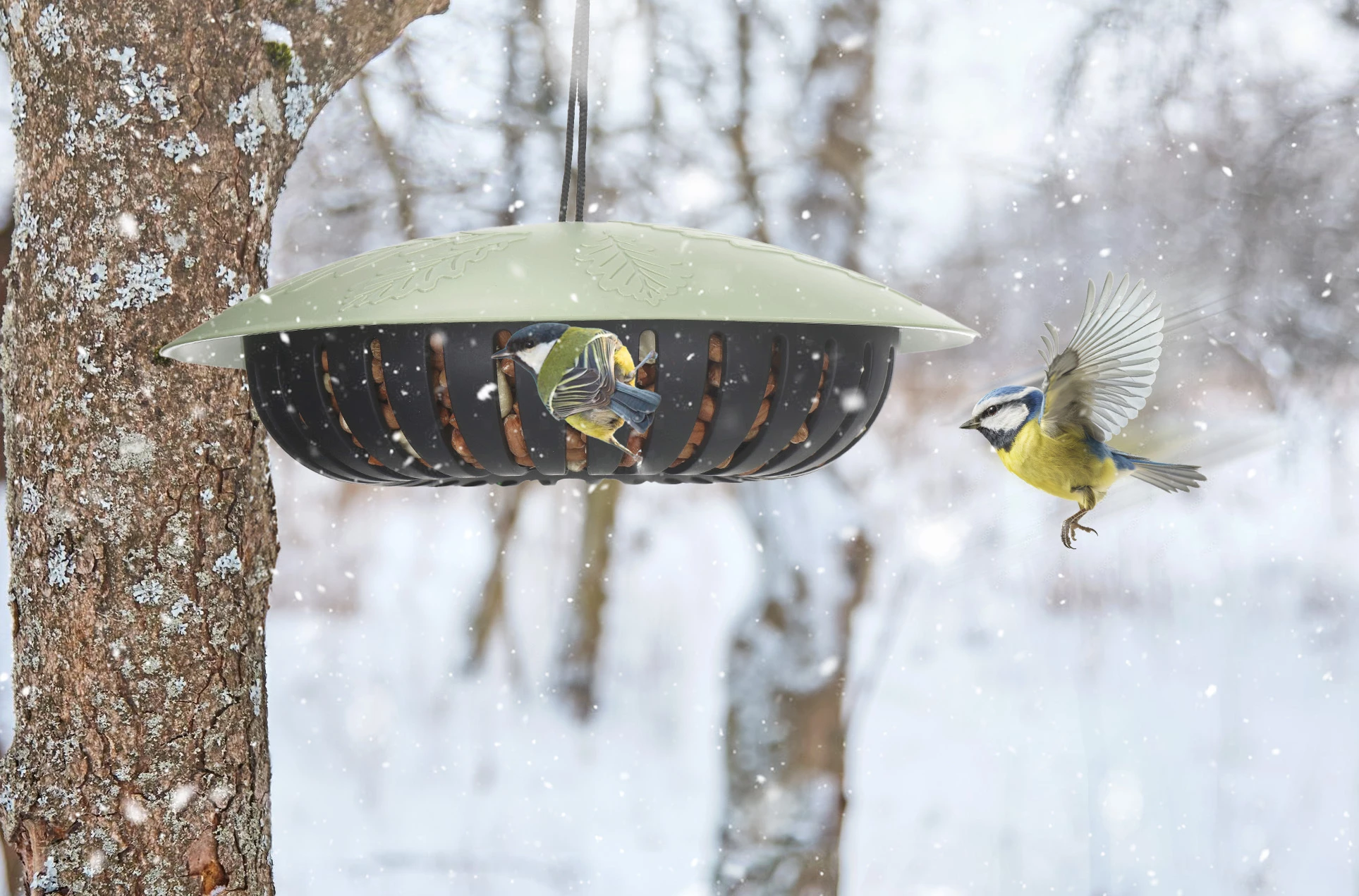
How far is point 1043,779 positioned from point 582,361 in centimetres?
400

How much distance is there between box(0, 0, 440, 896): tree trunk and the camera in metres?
1.69

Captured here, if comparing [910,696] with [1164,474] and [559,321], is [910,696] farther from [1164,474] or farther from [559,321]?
[559,321]

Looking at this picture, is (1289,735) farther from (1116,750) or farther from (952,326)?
(952,326)

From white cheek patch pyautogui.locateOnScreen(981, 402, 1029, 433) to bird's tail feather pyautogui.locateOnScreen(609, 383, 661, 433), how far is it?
491mm

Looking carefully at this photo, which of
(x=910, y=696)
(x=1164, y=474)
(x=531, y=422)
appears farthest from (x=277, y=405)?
(x=910, y=696)

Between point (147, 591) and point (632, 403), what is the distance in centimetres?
102

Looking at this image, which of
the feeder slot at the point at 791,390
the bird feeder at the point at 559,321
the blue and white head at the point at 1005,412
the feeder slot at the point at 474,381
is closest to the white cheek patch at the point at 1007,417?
the blue and white head at the point at 1005,412

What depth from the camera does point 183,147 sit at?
5.64 feet

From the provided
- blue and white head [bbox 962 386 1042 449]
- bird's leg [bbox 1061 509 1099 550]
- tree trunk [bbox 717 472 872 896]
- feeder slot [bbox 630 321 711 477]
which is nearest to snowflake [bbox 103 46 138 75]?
feeder slot [bbox 630 321 711 477]

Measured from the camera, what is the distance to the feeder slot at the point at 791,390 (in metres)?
1.22

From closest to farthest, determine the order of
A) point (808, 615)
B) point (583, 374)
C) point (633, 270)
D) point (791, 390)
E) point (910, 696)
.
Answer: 1. point (583, 374)
2. point (633, 270)
3. point (791, 390)
4. point (808, 615)
5. point (910, 696)

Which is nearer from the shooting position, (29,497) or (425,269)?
(425,269)

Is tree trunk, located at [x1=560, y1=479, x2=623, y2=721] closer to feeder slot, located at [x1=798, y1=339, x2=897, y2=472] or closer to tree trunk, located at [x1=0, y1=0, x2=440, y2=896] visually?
tree trunk, located at [x1=0, y1=0, x2=440, y2=896]

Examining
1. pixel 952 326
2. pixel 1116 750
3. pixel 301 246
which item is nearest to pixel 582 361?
pixel 952 326
